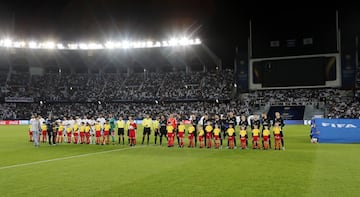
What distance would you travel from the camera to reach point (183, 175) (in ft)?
36.2

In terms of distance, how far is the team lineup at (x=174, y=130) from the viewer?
19422 mm

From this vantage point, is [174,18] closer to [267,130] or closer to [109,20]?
[109,20]

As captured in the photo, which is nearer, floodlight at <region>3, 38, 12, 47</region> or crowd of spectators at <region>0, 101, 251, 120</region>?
floodlight at <region>3, 38, 12, 47</region>

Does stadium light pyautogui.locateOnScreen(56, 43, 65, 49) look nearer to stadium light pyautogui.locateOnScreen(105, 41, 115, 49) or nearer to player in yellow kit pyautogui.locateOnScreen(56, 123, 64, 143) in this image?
stadium light pyautogui.locateOnScreen(105, 41, 115, 49)

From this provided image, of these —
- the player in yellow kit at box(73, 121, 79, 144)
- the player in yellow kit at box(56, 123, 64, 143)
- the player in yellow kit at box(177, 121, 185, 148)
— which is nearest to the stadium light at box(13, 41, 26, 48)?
the player in yellow kit at box(56, 123, 64, 143)

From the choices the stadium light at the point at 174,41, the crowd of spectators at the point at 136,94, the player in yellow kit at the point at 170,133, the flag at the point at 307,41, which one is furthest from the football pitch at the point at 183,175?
the crowd of spectators at the point at 136,94

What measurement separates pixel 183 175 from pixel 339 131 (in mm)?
16061

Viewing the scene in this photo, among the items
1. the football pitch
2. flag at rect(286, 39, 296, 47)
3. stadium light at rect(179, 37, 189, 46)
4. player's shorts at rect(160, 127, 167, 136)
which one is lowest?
the football pitch

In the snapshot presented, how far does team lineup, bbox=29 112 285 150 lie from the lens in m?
19.4

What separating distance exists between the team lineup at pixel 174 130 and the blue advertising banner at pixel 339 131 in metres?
4.26

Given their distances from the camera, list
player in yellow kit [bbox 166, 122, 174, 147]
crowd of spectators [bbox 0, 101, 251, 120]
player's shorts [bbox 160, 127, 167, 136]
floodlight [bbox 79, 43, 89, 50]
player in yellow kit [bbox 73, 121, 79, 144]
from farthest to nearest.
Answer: floodlight [bbox 79, 43, 89, 50], crowd of spectators [bbox 0, 101, 251, 120], player in yellow kit [bbox 73, 121, 79, 144], player's shorts [bbox 160, 127, 167, 136], player in yellow kit [bbox 166, 122, 174, 147]

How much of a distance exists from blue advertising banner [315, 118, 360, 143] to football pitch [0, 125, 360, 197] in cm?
782

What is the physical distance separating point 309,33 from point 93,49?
38.3m

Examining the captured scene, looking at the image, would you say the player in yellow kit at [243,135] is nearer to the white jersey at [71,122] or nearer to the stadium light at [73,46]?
the white jersey at [71,122]
